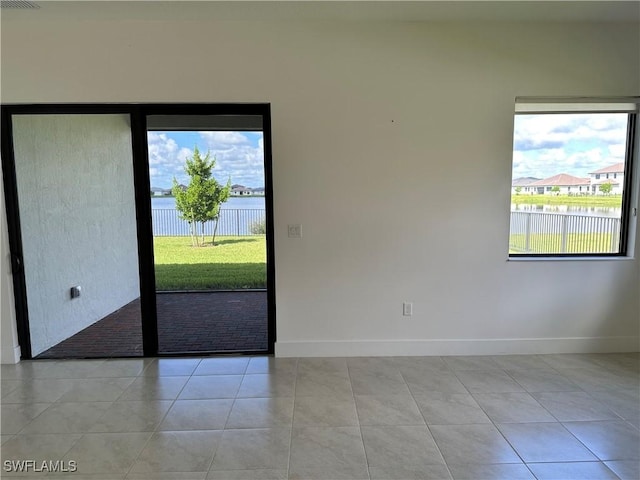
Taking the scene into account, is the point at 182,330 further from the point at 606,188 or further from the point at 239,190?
the point at 606,188

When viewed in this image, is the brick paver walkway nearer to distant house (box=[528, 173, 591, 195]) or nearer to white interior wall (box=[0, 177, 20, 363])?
white interior wall (box=[0, 177, 20, 363])

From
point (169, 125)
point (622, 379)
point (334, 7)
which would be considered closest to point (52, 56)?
point (169, 125)

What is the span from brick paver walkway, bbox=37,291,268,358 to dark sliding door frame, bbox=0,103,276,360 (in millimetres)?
195

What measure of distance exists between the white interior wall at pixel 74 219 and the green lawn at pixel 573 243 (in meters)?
3.61

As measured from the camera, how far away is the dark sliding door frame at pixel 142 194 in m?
3.13

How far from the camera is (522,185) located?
130 inches

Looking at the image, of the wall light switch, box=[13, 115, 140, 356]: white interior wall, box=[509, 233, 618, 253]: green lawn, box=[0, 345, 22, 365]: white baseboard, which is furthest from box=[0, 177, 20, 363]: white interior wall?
box=[509, 233, 618, 253]: green lawn

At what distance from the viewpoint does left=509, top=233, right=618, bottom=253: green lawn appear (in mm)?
3383

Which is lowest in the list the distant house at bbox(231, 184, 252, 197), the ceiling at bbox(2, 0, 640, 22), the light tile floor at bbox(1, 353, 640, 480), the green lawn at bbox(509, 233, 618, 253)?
the light tile floor at bbox(1, 353, 640, 480)

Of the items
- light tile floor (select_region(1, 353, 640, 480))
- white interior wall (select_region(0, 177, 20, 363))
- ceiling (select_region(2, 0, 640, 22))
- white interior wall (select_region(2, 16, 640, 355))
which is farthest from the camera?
white interior wall (select_region(0, 177, 20, 363))

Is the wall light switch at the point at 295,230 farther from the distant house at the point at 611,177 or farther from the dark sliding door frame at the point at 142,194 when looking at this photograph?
the distant house at the point at 611,177

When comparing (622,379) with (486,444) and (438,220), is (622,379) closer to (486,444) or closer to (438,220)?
(486,444)

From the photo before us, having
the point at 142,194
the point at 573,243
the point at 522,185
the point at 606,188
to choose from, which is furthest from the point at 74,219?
the point at 606,188

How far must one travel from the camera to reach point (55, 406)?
8.44 ft
